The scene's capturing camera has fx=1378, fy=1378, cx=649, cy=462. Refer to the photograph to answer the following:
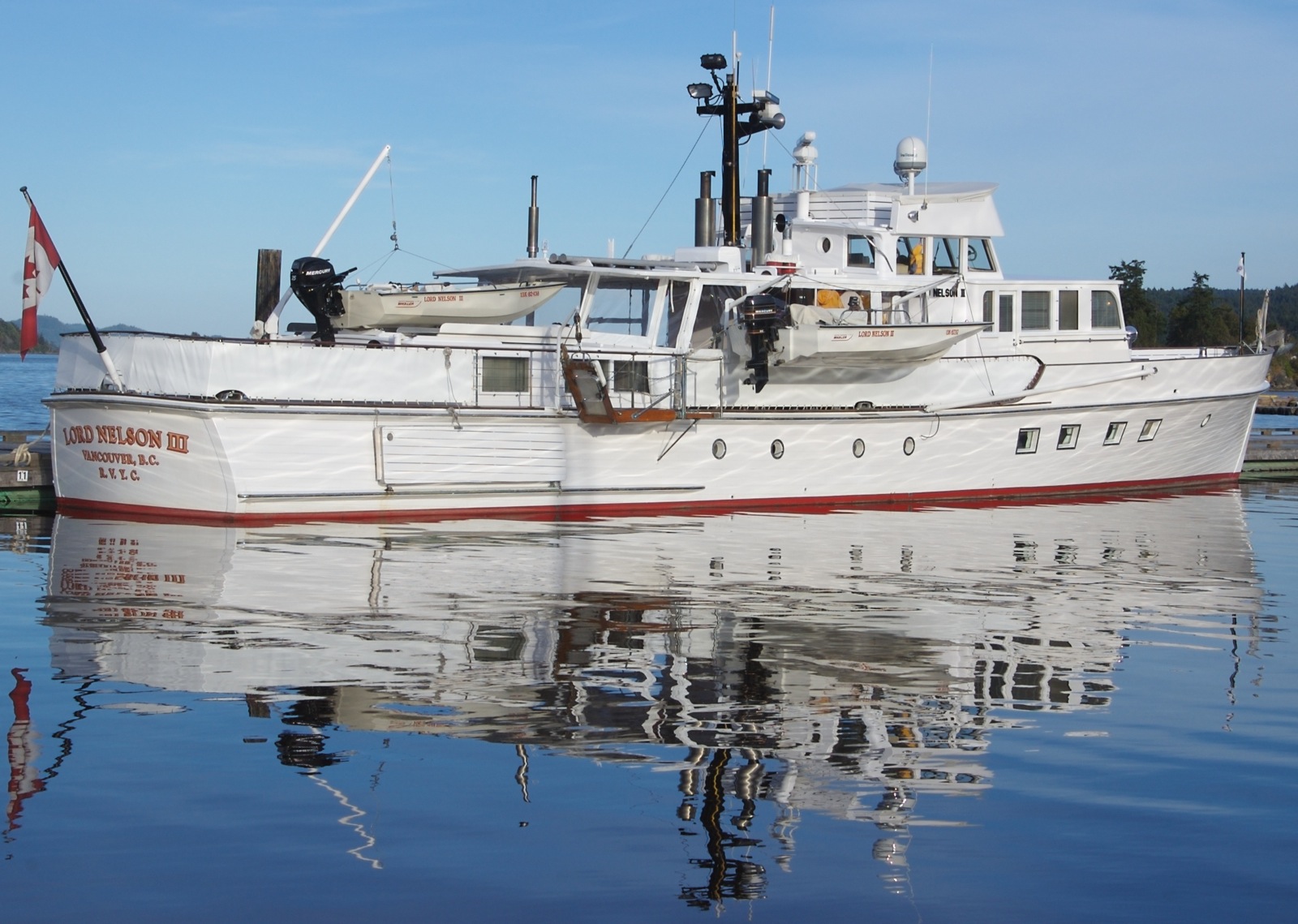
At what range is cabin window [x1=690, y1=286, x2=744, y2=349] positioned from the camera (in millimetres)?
19922

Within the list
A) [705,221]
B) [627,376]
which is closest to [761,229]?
[705,221]

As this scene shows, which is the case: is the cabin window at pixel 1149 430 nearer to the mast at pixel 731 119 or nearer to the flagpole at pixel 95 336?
the mast at pixel 731 119

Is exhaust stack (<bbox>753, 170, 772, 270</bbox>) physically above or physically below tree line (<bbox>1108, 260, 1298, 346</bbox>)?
below

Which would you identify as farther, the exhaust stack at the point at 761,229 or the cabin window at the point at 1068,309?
the cabin window at the point at 1068,309

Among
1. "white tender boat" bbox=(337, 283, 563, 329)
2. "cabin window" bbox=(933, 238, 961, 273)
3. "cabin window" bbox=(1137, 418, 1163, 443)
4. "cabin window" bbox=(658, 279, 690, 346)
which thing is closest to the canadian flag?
"white tender boat" bbox=(337, 283, 563, 329)

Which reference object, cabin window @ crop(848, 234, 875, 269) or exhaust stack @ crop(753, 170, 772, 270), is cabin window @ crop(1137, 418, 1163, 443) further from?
exhaust stack @ crop(753, 170, 772, 270)

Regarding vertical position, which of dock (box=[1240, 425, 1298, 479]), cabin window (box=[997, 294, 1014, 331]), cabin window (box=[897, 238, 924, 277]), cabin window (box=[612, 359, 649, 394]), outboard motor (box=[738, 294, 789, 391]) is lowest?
dock (box=[1240, 425, 1298, 479])

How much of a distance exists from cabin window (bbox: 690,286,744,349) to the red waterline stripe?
246cm

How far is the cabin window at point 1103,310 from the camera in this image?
22.5m

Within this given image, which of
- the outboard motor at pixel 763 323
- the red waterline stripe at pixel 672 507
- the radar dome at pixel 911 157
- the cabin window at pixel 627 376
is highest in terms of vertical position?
the radar dome at pixel 911 157

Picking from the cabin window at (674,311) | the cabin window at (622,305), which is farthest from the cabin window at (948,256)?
the cabin window at (622,305)

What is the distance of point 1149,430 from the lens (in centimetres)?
2289

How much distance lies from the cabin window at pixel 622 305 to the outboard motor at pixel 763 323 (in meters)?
1.50

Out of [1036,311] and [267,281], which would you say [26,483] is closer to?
[267,281]
